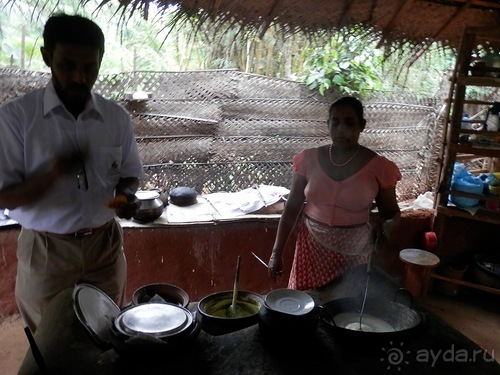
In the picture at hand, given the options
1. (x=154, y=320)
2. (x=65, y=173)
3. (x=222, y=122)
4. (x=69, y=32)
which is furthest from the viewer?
(x=222, y=122)

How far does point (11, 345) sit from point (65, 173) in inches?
81.4

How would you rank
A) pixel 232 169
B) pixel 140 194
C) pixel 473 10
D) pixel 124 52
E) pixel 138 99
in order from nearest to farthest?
pixel 473 10 → pixel 140 194 → pixel 138 99 → pixel 232 169 → pixel 124 52

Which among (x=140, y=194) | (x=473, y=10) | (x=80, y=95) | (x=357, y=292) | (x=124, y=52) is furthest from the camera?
(x=124, y=52)

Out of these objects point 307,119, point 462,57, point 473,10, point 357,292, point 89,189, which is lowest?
point 357,292

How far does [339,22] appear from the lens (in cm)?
281

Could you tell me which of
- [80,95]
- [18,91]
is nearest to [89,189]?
[80,95]

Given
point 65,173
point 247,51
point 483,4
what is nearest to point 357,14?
point 483,4

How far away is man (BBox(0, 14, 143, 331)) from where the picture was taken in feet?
5.45

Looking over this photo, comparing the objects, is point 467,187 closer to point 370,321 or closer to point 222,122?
point 222,122

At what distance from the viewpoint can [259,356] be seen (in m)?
1.36

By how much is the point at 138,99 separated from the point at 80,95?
77.1 inches

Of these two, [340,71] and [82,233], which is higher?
[340,71]

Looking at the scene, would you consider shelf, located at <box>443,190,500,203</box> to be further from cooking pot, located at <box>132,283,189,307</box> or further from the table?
cooking pot, located at <box>132,283,189,307</box>

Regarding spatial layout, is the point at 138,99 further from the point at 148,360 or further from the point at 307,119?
the point at 148,360
